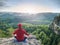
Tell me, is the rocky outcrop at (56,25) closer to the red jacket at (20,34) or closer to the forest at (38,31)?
the forest at (38,31)

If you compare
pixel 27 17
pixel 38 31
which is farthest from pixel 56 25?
pixel 27 17

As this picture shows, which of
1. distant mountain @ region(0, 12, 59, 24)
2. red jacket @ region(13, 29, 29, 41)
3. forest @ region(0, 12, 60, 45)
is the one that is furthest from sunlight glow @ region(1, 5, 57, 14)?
red jacket @ region(13, 29, 29, 41)

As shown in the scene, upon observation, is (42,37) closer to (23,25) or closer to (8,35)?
(23,25)

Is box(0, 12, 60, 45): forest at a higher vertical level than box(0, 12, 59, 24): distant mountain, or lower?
lower

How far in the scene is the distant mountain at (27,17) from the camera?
1667mm

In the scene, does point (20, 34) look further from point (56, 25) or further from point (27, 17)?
Result: point (56, 25)

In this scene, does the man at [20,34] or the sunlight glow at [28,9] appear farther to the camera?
the sunlight glow at [28,9]

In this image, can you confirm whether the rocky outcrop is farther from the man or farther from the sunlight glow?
the man

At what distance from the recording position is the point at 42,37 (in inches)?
64.5

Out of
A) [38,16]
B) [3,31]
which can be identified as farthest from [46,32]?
[3,31]

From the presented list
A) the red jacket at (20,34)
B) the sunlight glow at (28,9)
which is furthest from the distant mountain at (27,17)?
the red jacket at (20,34)

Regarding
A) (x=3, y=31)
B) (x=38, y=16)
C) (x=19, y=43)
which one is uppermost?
(x=38, y=16)

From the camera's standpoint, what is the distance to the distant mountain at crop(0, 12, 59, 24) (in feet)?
5.47

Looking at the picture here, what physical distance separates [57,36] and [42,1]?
0.39 m
